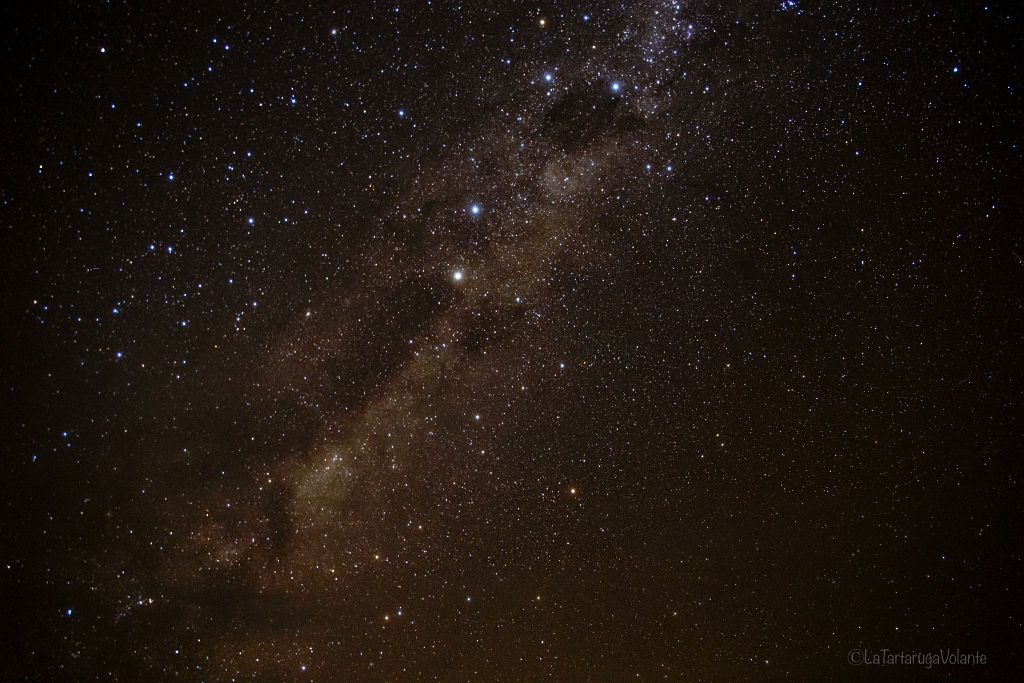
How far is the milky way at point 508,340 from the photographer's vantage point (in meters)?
1.02

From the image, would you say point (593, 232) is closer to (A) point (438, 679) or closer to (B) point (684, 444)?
(B) point (684, 444)

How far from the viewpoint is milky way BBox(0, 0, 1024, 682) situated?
102cm

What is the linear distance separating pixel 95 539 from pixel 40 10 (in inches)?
48.4

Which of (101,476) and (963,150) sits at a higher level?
(963,150)

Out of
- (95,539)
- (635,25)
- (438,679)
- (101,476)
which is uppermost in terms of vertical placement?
(635,25)

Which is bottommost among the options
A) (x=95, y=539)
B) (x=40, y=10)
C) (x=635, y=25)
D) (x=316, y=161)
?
(x=95, y=539)

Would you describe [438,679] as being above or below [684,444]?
below

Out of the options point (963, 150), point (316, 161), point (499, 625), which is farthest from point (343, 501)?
point (963, 150)

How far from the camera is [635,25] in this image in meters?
0.99

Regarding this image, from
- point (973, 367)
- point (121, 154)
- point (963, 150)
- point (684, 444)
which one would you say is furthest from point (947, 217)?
point (121, 154)

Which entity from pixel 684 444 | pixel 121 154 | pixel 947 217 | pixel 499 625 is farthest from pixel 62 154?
pixel 947 217

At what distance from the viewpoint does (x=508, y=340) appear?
3.40 feet

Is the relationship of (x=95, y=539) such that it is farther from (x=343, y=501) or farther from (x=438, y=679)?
(x=438, y=679)

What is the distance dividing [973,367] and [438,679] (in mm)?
1501
